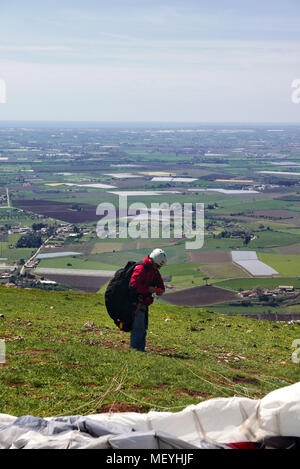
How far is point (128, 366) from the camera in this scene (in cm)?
1481

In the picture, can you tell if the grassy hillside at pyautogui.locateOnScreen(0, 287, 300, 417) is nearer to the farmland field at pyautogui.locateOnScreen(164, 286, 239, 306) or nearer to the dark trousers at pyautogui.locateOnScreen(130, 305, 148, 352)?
the dark trousers at pyautogui.locateOnScreen(130, 305, 148, 352)

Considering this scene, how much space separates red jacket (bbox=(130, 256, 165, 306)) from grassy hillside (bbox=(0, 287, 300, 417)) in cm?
221

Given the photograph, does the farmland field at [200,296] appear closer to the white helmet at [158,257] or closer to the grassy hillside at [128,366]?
the grassy hillside at [128,366]

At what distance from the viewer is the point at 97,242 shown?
366 ft

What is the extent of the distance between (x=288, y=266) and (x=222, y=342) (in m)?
72.7

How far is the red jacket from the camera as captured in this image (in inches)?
599

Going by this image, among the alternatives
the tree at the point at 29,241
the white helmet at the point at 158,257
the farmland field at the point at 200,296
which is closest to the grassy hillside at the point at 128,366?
the white helmet at the point at 158,257

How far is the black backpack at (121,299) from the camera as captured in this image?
50.1 feet

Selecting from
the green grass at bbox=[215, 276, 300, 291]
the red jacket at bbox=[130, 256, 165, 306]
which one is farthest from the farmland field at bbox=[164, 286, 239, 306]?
the red jacket at bbox=[130, 256, 165, 306]

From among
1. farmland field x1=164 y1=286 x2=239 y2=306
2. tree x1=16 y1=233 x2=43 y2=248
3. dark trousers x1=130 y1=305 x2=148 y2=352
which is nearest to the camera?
dark trousers x1=130 y1=305 x2=148 y2=352

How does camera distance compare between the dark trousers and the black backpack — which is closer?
the black backpack

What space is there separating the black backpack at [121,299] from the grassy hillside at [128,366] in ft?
4.55

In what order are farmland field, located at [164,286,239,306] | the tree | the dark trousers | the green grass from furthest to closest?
the tree, the green grass, farmland field, located at [164,286,239,306], the dark trousers

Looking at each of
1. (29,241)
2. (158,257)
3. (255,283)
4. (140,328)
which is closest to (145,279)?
(158,257)
